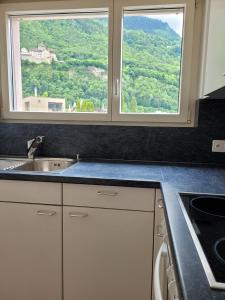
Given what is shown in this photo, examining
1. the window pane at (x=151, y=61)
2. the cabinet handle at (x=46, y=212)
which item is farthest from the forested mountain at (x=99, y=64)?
the cabinet handle at (x=46, y=212)

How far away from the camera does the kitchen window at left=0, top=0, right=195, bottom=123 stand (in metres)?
1.90

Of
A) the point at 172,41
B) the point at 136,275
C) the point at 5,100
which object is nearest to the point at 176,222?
the point at 136,275

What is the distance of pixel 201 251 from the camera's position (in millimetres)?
710

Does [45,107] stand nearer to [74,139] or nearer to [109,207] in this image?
[74,139]

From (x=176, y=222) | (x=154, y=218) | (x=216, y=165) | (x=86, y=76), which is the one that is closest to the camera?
(x=176, y=222)

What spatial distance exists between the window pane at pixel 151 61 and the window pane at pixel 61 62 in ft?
0.57

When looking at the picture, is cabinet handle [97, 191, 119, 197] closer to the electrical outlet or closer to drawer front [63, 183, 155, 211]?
drawer front [63, 183, 155, 211]

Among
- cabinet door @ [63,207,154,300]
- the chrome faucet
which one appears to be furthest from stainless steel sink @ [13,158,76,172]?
cabinet door @ [63,207,154,300]

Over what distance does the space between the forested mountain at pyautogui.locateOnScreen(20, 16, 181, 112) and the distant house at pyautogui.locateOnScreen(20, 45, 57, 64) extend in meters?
0.03

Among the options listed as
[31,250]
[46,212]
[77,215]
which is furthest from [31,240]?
[77,215]

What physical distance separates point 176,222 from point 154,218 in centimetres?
56

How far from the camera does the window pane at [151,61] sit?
74.8 inches

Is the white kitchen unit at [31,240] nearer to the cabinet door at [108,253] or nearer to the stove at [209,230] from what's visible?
the cabinet door at [108,253]

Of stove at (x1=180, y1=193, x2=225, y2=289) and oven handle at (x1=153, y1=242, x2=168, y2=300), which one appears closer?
stove at (x1=180, y1=193, x2=225, y2=289)
